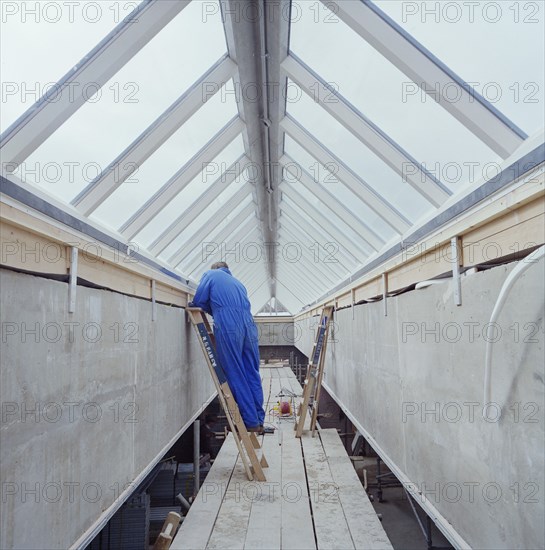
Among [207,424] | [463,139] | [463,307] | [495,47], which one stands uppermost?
[495,47]

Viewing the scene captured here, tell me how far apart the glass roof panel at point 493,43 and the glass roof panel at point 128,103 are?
4.90 ft

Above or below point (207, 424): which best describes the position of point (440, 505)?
above

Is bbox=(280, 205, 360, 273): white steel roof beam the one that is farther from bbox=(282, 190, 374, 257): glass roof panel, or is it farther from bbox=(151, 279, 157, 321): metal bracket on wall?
bbox=(151, 279, 157, 321): metal bracket on wall

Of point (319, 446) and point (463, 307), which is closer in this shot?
point (463, 307)

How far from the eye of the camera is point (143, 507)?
15.8 ft

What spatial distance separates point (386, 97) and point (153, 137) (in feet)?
6.72

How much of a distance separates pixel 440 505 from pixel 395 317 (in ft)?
5.01

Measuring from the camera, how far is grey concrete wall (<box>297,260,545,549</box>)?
1957 mm

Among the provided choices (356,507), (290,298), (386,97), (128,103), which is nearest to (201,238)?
(128,103)

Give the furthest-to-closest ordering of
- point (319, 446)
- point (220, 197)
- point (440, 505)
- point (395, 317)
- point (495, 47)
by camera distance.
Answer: point (220, 197) < point (319, 446) < point (395, 317) < point (440, 505) < point (495, 47)

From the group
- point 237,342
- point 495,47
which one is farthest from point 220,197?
point 495,47

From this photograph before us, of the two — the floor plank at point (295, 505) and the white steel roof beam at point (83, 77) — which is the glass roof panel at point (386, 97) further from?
the floor plank at point (295, 505)

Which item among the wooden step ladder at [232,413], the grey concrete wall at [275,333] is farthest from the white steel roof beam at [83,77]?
the grey concrete wall at [275,333]

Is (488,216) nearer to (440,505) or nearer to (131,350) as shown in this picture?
(440,505)
